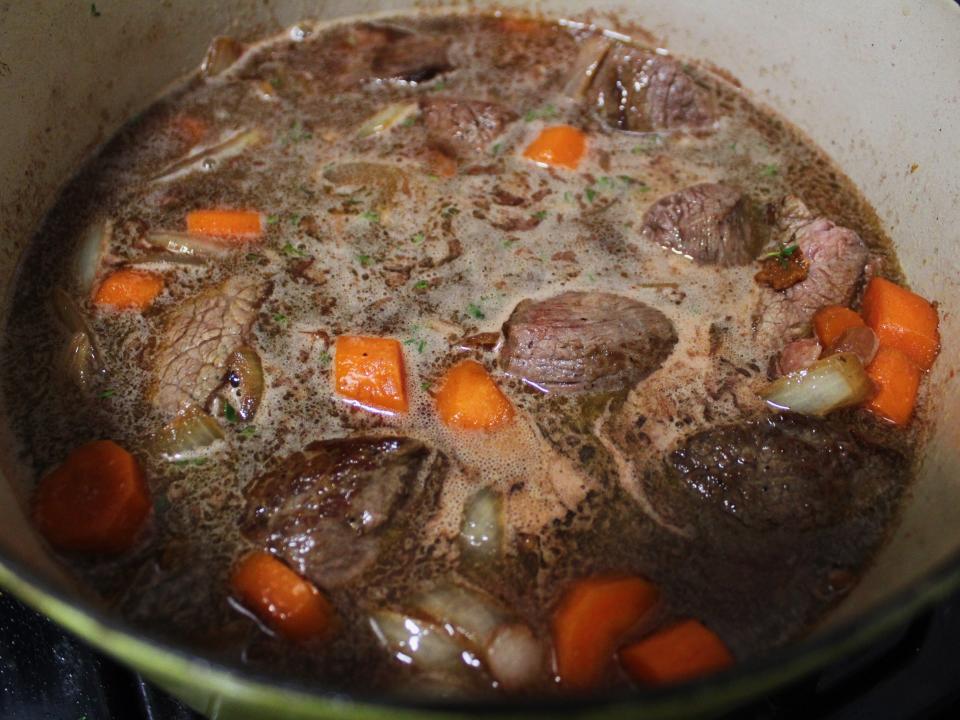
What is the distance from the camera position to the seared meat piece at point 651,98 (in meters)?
3.56

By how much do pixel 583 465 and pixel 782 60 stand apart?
2.07 metres

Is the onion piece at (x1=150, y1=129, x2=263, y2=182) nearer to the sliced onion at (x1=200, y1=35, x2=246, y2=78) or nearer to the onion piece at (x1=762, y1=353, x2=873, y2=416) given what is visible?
the sliced onion at (x1=200, y1=35, x2=246, y2=78)

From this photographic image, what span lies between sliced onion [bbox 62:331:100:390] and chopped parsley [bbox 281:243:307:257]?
690mm

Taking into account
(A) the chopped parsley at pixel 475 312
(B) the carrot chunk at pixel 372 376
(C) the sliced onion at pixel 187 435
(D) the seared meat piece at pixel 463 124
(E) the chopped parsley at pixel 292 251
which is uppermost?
(D) the seared meat piece at pixel 463 124

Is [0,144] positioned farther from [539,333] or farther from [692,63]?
[692,63]

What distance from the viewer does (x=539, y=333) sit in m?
2.77

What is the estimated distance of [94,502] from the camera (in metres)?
2.39

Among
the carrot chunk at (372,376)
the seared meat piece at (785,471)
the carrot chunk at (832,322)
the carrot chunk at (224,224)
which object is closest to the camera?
the seared meat piece at (785,471)

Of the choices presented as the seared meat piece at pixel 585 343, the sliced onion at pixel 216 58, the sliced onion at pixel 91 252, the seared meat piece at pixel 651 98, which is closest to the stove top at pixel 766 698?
the seared meat piece at pixel 585 343

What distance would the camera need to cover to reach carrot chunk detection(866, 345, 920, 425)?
8.79ft

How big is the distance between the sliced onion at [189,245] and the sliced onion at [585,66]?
1.56 meters

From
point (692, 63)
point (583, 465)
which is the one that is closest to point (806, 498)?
point (583, 465)

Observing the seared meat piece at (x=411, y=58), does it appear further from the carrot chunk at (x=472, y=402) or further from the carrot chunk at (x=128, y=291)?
the carrot chunk at (x=472, y=402)

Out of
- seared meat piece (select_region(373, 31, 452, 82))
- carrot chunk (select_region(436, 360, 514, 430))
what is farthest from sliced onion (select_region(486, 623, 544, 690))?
seared meat piece (select_region(373, 31, 452, 82))
